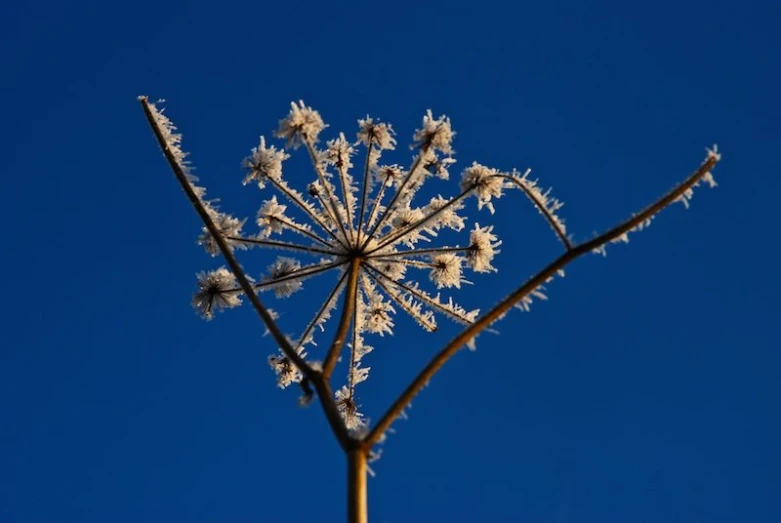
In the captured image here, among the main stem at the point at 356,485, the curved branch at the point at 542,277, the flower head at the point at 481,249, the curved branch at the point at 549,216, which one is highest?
the flower head at the point at 481,249

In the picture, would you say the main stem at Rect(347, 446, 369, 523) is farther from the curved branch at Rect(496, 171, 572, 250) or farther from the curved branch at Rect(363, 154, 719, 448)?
the curved branch at Rect(496, 171, 572, 250)

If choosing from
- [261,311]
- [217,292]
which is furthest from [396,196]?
[261,311]

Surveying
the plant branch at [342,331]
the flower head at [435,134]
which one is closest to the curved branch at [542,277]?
the plant branch at [342,331]

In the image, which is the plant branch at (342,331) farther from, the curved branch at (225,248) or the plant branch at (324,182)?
the plant branch at (324,182)

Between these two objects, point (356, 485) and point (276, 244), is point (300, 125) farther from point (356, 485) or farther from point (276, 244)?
point (356, 485)

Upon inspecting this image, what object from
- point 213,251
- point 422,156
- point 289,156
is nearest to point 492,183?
point 422,156

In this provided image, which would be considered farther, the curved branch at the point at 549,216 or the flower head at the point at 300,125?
the flower head at the point at 300,125
